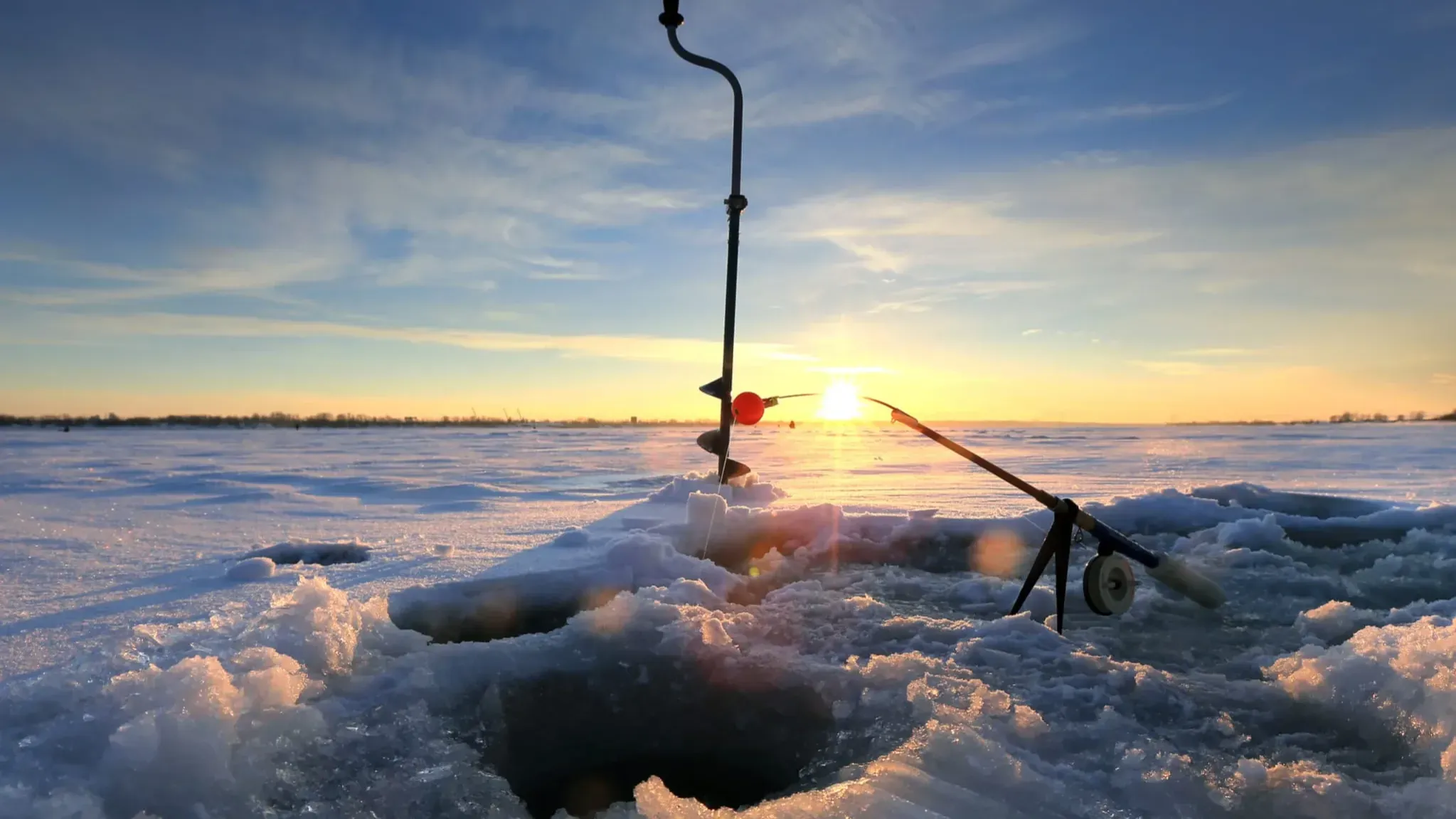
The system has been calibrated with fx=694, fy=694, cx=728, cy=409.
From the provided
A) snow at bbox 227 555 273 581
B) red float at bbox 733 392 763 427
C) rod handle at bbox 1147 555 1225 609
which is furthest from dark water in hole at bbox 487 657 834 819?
snow at bbox 227 555 273 581

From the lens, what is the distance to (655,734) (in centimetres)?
320

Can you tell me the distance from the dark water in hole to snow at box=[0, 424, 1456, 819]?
0.01m

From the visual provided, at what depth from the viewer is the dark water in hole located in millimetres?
2840

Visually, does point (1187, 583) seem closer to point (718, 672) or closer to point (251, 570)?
point (718, 672)

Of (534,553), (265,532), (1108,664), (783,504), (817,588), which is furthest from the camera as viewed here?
(783,504)

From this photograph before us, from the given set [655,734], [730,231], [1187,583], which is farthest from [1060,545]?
[730,231]

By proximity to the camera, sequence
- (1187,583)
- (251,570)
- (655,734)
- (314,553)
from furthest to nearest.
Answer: (314,553), (251,570), (1187,583), (655,734)

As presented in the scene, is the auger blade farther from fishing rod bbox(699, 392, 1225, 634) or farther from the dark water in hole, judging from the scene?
the dark water in hole

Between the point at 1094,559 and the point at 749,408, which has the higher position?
the point at 749,408

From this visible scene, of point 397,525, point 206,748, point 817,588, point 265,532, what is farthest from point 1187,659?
point 265,532

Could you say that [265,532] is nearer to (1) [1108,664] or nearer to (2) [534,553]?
(2) [534,553]

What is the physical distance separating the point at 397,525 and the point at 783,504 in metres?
4.19

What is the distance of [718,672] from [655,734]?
0.43 meters

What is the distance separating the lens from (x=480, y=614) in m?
4.35
